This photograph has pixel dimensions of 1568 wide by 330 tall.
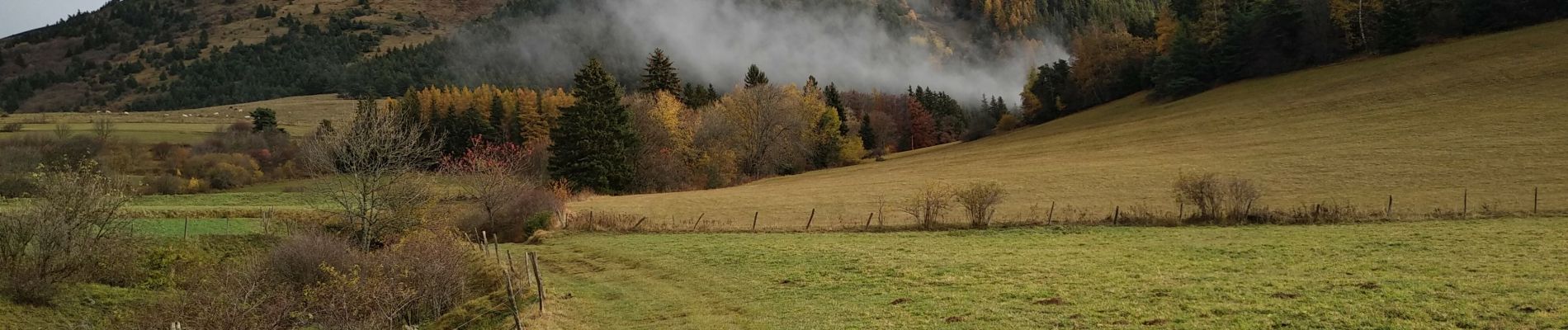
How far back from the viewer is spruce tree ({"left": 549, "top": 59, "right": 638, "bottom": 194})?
69.3 metres

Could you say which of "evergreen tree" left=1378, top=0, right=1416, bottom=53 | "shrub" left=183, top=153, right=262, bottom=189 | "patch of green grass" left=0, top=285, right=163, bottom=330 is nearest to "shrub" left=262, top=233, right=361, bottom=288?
"patch of green grass" left=0, top=285, right=163, bottom=330

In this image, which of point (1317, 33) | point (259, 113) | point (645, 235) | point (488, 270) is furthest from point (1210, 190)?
point (259, 113)

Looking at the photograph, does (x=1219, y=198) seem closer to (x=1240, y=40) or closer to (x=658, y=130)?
(x=658, y=130)

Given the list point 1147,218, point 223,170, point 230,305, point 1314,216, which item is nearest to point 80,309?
point 230,305

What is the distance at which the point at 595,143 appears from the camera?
69.5 metres

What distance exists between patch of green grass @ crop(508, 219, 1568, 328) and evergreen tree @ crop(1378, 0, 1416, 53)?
62.5 m

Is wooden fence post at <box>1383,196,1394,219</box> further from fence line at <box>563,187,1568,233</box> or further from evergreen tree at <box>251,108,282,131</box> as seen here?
evergreen tree at <box>251,108,282,131</box>

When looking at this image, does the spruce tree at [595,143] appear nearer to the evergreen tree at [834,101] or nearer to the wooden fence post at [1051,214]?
the evergreen tree at [834,101]

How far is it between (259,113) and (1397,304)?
141719mm

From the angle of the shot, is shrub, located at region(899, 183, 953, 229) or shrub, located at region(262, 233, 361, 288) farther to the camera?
shrub, located at region(899, 183, 953, 229)

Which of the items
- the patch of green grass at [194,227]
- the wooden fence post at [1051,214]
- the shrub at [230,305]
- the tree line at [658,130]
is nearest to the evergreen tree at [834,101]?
the tree line at [658,130]

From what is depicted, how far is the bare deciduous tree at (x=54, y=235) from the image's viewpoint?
26.4 metres

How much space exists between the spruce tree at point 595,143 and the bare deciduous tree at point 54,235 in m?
39.1

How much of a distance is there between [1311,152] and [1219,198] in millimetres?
22436
